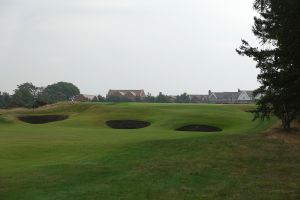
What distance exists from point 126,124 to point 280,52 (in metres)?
40.5

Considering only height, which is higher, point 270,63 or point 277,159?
point 270,63

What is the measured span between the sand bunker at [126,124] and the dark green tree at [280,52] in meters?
27.2

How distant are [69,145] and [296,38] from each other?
1766cm

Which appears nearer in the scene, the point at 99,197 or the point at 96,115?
the point at 99,197

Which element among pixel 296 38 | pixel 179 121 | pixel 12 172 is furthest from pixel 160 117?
pixel 296 38

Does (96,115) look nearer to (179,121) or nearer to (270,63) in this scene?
(179,121)

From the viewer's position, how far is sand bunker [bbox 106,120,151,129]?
5662 centimetres

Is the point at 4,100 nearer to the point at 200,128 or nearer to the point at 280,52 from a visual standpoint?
the point at 200,128

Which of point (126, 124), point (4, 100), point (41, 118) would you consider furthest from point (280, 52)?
point (4, 100)

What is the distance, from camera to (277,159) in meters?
23.5

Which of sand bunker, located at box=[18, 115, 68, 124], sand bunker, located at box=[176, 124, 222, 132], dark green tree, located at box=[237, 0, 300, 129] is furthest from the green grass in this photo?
sand bunker, located at box=[18, 115, 68, 124]

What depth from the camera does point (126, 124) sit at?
57.8 meters

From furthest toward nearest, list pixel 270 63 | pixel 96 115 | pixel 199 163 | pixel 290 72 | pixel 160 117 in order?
pixel 96 115 < pixel 160 117 < pixel 270 63 < pixel 199 163 < pixel 290 72

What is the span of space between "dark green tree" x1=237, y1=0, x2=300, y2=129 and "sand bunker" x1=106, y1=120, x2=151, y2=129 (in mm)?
27225
